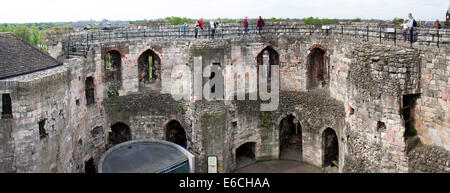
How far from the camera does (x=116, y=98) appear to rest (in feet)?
76.9

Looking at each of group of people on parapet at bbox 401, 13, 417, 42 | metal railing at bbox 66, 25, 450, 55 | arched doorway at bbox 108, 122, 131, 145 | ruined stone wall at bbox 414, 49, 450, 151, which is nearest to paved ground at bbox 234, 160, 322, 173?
arched doorway at bbox 108, 122, 131, 145

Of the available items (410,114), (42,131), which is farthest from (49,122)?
(410,114)

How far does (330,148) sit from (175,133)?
9038mm

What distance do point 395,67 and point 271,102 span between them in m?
9.86

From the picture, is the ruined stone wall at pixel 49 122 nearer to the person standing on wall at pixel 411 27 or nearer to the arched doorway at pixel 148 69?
the arched doorway at pixel 148 69

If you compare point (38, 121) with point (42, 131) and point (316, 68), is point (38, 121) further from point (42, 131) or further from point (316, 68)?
point (316, 68)

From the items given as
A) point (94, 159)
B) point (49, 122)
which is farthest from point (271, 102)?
point (49, 122)

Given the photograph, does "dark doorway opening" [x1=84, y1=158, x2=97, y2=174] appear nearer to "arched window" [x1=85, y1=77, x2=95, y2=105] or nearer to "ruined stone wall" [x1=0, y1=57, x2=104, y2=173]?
"ruined stone wall" [x1=0, y1=57, x2=104, y2=173]

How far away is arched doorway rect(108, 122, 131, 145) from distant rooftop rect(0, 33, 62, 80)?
619 cm

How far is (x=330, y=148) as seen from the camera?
2402 centimetres

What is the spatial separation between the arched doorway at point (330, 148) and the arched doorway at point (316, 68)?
278cm

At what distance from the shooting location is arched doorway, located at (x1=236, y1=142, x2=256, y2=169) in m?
25.1

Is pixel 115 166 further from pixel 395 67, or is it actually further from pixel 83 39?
pixel 395 67

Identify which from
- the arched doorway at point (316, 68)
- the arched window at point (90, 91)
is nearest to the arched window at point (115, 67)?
the arched window at point (90, 91)
